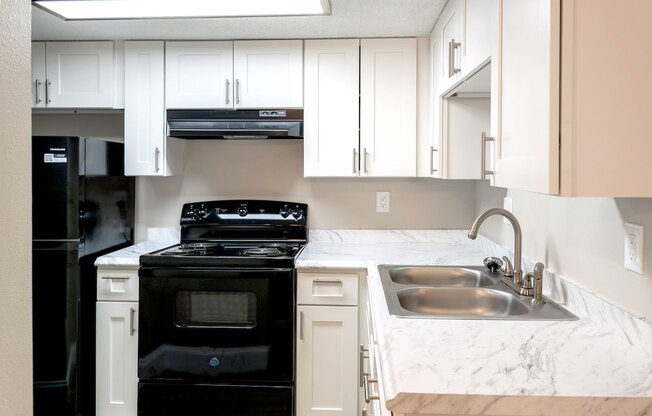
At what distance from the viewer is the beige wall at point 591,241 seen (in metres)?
1.22

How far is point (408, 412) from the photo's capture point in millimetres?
952

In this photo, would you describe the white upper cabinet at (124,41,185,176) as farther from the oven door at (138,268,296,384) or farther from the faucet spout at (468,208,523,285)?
the faucet spout at (468,208,523,285)

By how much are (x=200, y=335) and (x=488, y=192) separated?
163 centimetres

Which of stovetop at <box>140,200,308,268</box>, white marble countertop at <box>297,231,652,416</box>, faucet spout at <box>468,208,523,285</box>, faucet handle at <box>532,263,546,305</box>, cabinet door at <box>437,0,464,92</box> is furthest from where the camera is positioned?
stovetop at <box>140,200,308,268</box>

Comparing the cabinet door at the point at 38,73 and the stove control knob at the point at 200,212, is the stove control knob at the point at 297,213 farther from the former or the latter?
the cabinet door at the point at 38,73

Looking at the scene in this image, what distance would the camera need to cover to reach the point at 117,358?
2.52 m

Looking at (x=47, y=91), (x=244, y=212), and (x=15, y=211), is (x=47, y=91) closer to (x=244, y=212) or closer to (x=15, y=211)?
(x=244, y=212)

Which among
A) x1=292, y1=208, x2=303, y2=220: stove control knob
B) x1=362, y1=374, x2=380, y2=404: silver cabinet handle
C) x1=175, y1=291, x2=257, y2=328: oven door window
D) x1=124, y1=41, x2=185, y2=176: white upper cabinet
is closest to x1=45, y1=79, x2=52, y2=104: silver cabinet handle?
x1=124, y1=41, x2=185, y2=176: white upper cabinet

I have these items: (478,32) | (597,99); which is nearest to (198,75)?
(478,32)

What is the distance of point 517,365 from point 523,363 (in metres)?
0.02

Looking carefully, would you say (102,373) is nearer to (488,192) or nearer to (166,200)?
(166,200)

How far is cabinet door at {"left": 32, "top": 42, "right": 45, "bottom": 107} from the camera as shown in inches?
109

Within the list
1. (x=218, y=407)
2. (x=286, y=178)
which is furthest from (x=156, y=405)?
(x=286, y=178)

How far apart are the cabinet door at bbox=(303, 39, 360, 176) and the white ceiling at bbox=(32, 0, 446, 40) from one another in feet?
0.31
